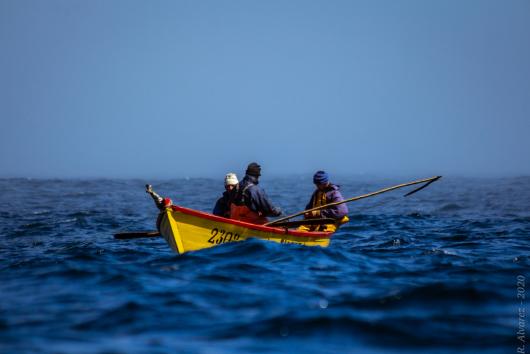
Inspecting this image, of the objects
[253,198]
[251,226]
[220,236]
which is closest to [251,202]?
[253,198]

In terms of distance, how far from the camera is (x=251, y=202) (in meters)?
15.1

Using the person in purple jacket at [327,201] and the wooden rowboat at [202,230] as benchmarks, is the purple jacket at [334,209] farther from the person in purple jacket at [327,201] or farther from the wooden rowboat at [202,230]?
the wooden rowboat at [202,230]

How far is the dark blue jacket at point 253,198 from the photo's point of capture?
15016mm

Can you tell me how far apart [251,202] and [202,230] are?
7.08 ft

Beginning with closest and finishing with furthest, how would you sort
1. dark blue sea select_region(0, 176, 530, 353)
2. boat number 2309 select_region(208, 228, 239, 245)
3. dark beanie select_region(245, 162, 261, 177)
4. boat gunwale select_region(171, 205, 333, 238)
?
dark blue sea select_region(0, 176, 530, 353), boat gunwale select_region(171, 205, 333, 238), boat number 2309 select_region(208, 228, 239, 245), dark beanie select_region(245, 162, 261, 177)

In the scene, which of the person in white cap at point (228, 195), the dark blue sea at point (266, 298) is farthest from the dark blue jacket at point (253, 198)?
the dark blue sea at point (266, 298)

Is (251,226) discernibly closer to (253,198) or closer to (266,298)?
(253,198)

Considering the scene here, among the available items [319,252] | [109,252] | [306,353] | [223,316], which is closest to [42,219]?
[109,252]

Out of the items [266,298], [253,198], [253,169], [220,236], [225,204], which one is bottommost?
[266,298]

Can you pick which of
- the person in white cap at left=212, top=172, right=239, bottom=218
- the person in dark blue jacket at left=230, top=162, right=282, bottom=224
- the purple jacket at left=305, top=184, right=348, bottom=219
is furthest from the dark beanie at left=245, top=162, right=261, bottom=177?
the purple jacket at left=305, top=184, right=348, bottom=219

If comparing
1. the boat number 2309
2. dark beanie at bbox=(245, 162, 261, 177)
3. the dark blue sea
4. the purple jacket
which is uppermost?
dark beanie at bbox=(245, 162, 261, 177)

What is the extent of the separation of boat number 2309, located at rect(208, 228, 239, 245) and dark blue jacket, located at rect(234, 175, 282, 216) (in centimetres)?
152

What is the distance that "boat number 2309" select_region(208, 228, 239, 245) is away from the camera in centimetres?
1348

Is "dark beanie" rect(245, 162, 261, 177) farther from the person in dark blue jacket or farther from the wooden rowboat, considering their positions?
the wooden rowboat
